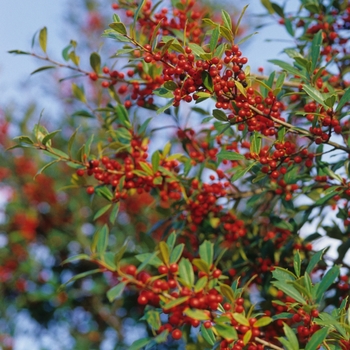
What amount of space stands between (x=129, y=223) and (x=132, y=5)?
9.16 ft

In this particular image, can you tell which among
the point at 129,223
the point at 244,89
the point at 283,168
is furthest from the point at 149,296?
the point at 129,223

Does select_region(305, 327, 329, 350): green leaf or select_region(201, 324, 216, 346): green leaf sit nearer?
select_region(305, 327, 329, 350): green leaf

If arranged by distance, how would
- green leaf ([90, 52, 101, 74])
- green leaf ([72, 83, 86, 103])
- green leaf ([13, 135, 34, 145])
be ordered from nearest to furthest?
green leaf ([13, 135, 34, 145]) < green leaf ([90, 52, 101, 74]) < green leaf ([72, 83, 86, 103])

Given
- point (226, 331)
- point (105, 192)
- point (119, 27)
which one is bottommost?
point (226, 331)

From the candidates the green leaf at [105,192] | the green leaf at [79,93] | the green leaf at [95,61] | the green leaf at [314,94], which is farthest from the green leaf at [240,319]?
the green leaf at [79,93]

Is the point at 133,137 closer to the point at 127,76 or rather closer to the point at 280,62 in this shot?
the point at 127,76

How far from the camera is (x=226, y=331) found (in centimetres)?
128

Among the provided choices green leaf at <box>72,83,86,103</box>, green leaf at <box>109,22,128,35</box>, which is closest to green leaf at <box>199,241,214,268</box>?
green leaf at <box>109,22,128,35</box>

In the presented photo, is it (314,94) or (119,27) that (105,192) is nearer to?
(119,27)

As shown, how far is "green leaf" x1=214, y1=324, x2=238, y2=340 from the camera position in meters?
1.26

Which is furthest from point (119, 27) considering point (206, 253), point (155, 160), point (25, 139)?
point (206, 253)

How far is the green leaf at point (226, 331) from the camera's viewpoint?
126 cm

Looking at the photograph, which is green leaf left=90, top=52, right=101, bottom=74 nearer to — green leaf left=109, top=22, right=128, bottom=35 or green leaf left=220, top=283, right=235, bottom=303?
A: green leaf left=109, top=22, right=128, bottom=35

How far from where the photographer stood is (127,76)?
2.43m
